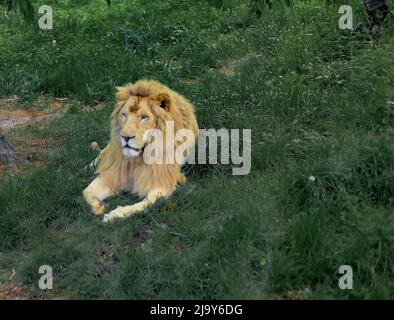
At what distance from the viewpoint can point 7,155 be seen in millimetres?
Answer: 7438

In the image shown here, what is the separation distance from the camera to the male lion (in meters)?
6.11

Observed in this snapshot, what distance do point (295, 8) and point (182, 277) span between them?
23.2ft

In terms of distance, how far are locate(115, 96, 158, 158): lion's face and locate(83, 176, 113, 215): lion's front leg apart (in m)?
0.41

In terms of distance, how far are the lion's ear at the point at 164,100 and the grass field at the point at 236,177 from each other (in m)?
0.73

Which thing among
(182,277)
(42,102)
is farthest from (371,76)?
(42,102)

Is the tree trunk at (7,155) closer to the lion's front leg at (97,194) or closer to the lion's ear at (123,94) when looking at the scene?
the lion's front leg at (97,194)

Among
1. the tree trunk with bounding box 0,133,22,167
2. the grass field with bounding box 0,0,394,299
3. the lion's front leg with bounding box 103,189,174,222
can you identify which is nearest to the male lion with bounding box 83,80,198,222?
the lion's front leg with bounding box 103,189,174,222

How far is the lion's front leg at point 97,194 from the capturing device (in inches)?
243

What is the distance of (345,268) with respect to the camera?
469 cm

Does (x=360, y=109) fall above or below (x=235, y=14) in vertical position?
below

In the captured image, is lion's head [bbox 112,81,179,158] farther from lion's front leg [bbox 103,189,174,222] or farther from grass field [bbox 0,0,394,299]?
grass field [bbox 0,0,394,299]

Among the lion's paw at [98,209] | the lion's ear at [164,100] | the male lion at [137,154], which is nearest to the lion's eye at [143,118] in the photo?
the male lion at [137,154]
